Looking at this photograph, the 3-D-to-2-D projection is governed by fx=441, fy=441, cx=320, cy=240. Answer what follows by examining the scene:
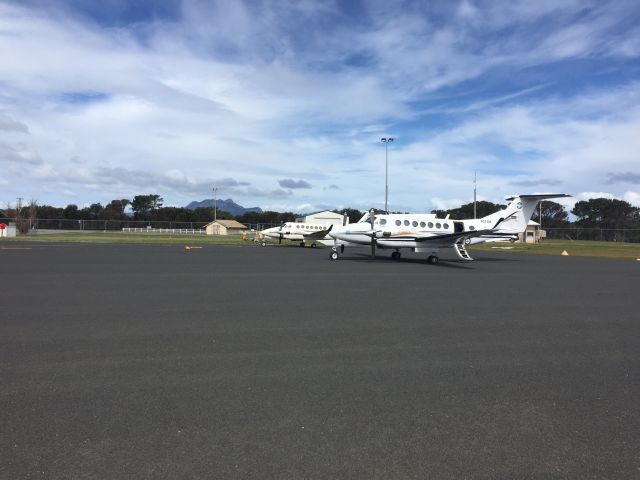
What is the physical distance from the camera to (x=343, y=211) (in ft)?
376

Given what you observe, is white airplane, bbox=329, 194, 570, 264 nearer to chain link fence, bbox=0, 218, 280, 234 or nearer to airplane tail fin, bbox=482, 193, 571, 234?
airplane tail fin, bbox=482, 193, 571, 234

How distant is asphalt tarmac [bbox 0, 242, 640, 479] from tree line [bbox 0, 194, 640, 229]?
9130 centimetres

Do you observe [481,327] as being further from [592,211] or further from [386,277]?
[592,211]

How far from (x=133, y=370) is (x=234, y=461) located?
257 centimetres

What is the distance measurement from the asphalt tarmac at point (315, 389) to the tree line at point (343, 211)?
91300 mm

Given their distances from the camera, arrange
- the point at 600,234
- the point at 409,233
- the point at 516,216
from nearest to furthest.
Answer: the point at 409,233 → the point at 516,216 → the point at 600,234

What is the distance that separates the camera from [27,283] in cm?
1259

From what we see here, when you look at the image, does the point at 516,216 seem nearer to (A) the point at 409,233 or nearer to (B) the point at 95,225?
(A) the point at 409,233

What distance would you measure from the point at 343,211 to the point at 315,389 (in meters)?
110

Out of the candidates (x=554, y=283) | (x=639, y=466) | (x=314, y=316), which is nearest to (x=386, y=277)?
(x=554, y=283)

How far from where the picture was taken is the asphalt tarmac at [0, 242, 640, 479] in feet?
10.8

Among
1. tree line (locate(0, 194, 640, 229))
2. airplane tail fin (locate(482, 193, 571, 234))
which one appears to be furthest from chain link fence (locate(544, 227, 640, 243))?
airplane tail fin (locate(482, 193, 571, 234))

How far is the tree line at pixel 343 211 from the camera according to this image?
105500mm

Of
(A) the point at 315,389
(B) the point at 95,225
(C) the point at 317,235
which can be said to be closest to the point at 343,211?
(B) the point at 95,225
